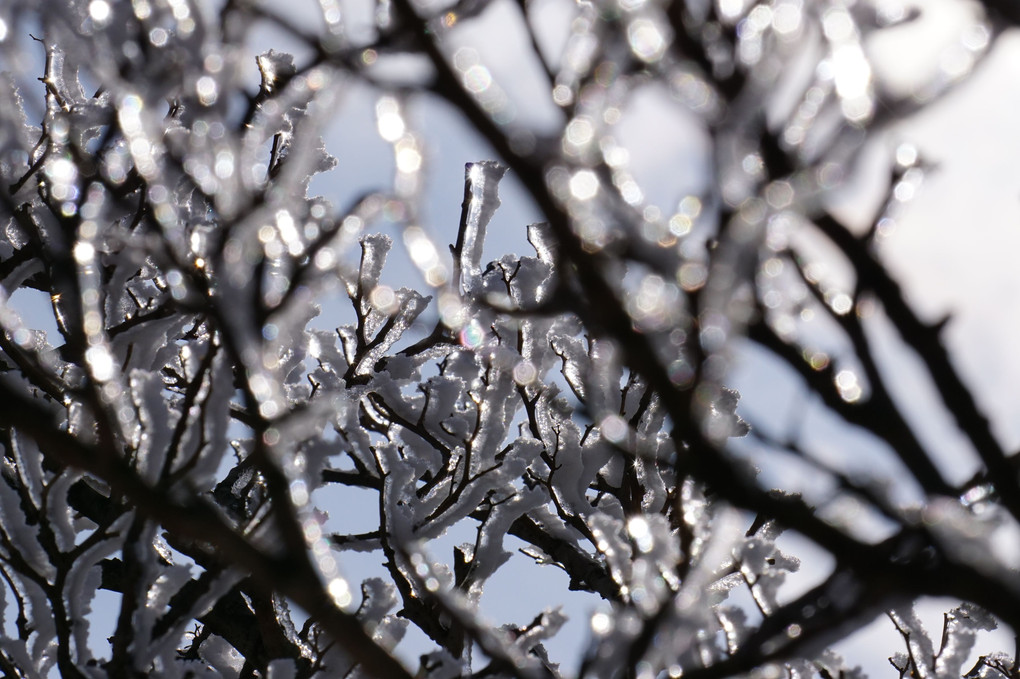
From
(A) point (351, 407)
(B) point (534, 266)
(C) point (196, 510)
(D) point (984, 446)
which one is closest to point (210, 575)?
(C) point (196, 510)

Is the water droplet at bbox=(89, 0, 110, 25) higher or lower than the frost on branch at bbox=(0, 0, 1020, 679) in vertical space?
higher

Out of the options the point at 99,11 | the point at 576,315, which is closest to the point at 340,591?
the point at 576,315

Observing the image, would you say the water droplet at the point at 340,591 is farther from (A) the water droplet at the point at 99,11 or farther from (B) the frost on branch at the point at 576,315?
(A) the water droplet at the point at 99,11

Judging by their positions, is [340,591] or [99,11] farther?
[99,11]

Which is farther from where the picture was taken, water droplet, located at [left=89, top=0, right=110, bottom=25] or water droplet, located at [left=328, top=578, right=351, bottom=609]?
water droplet, located at [left=89, top=0, right=110, bottom=25]

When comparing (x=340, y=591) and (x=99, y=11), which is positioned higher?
(x=99, y=11)

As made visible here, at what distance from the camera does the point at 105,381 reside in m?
1.33

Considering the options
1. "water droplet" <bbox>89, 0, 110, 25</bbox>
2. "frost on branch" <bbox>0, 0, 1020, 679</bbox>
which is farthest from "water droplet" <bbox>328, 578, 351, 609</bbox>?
"water droplet" <bbox>89, 0, 110, 25</bbox>

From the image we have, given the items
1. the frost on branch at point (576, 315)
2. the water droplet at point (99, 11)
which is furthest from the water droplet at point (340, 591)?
the water droplet at point (99, 11)

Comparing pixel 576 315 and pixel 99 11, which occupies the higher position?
pixel 99 11

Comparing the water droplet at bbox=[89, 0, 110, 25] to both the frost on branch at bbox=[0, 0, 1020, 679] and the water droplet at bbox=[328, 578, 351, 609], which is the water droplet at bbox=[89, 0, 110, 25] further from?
the water droplet at bbox=[328, 578, 351, 609]

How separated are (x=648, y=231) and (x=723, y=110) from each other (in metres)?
0.25

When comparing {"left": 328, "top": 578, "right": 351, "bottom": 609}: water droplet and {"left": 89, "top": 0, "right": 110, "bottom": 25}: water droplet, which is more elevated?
{"left": 89, "top": 0, "right": 110, "bottom": 25}: water droplet

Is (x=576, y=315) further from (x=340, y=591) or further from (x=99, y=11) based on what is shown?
(x=99, y=11)
